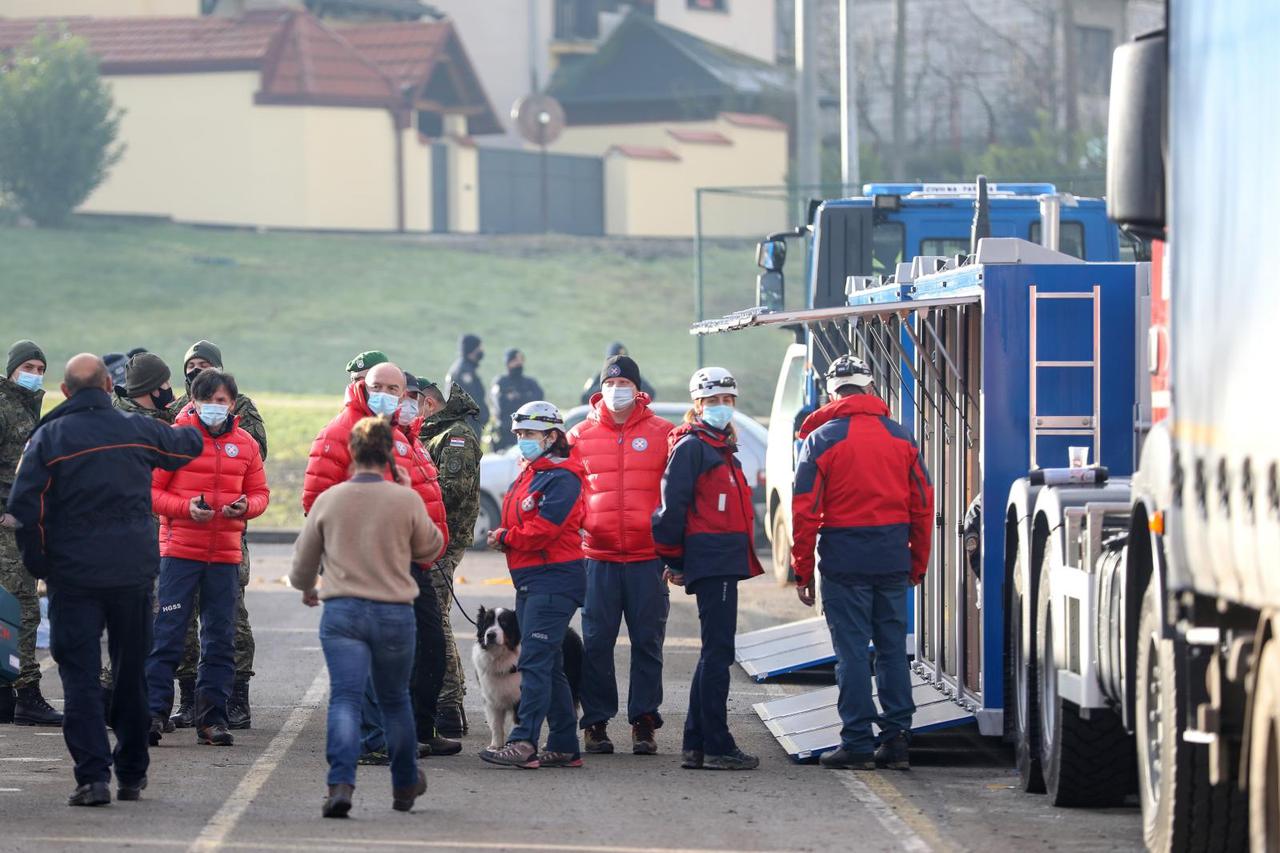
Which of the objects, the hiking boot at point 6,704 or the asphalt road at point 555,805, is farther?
the hiking boot at point 6,704

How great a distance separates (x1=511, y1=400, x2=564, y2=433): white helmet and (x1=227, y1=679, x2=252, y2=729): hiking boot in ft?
7.71

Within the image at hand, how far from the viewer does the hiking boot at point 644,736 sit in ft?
37.8

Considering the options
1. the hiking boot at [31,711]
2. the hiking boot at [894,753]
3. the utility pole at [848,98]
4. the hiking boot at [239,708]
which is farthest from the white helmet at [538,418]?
the utility pole at [848,98]

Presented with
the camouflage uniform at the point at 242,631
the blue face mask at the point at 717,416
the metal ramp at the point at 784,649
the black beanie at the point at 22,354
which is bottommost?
the metal ramp at the point at 784,649

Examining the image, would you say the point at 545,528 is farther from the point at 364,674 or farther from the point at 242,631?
the point at 242,631

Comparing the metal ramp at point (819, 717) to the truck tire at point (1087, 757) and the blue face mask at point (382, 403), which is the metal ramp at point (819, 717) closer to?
the truck tire at point (1087, 757)

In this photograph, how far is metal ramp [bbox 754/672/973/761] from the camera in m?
11.3

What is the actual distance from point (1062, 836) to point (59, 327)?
133ft

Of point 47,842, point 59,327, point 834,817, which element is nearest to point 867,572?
point 834,817

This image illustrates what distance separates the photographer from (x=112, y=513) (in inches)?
387

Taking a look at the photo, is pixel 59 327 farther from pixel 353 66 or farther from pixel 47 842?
pixel 47 842

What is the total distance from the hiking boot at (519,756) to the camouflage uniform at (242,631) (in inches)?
75.1

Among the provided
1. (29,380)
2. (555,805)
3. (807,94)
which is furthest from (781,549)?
(807,94)

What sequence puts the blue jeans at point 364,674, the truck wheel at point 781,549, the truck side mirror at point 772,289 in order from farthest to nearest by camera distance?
the truck wheel at point 781,549, the truck side mirror at point 772,289, the blue jeans at point 364,674
